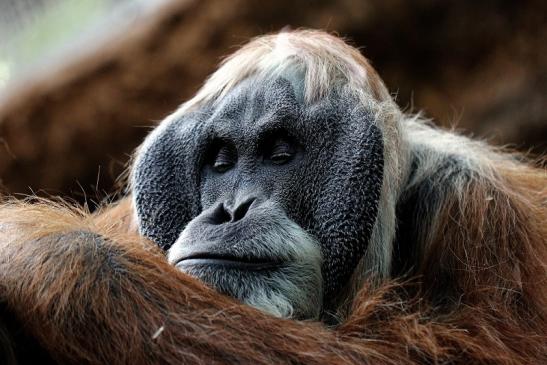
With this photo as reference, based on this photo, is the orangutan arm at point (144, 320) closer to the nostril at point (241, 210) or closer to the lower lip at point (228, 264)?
the lower lip at point (228, 264)

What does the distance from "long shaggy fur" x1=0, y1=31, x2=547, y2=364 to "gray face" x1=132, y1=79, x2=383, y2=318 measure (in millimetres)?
93

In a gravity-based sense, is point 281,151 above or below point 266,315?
above

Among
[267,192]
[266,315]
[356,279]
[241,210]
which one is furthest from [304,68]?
[266,315]

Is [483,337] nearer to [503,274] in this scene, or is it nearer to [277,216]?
[503,274]

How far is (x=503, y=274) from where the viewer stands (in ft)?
9.25

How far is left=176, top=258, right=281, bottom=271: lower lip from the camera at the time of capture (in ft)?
8.55

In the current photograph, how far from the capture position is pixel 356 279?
2.91 metres

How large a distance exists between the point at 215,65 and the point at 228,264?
9.86 ft

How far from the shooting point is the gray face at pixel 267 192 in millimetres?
2652

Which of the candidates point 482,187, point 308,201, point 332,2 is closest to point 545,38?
point 332,2

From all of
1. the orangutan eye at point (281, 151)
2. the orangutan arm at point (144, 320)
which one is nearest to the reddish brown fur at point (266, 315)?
the orangutan arm at point (144, 320)

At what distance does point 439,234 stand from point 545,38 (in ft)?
9.32

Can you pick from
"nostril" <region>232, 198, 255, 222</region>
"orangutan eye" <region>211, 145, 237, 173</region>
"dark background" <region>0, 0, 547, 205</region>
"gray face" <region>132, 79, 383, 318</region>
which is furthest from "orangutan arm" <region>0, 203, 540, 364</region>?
"dark background" <region>0, 0, 547, 205</region>

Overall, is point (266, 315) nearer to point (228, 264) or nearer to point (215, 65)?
point (228, 264)
